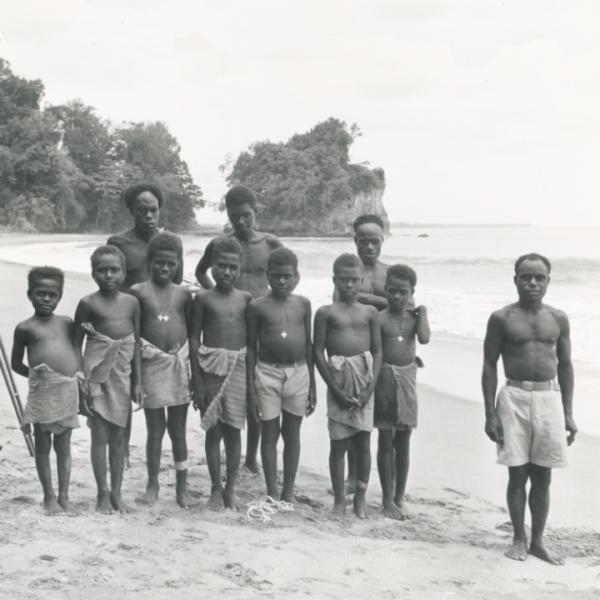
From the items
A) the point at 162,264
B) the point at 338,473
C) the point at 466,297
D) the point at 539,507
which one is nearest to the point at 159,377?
the point at 162,264

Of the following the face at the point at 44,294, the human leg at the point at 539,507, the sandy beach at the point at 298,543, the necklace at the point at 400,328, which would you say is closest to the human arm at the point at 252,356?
the sandy beach at the point at 298,543

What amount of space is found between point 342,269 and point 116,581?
2.01 metres

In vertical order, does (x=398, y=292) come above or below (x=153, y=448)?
above

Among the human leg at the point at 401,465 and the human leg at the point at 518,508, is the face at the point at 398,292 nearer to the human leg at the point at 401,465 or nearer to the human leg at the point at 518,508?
the human leg at the point at 401,465

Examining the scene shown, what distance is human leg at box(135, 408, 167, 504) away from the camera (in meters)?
4.32

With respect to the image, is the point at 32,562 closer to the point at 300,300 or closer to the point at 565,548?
the point at 300,300

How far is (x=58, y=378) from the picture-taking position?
4016mm

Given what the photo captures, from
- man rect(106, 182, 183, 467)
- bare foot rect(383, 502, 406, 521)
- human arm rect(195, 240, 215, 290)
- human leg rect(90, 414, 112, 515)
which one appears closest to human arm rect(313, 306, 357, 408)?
bare foot rect(383, 502, 406, 521)

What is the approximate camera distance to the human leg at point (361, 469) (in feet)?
14.2

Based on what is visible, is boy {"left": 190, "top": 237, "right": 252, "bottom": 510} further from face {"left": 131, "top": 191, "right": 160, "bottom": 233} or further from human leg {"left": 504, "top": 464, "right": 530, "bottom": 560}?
human leg {"left": 504, "top": 464, "right": 530, "bottom": 560}

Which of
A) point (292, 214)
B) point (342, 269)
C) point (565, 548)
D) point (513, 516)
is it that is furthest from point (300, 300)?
point (292, 214)

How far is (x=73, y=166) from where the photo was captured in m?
52.1

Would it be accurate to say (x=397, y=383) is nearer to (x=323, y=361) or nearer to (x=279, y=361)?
(x=323, y=361)

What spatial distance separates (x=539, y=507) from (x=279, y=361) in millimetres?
1558
